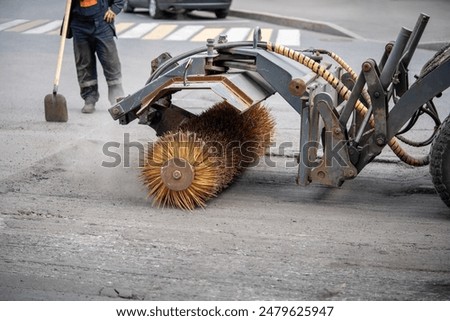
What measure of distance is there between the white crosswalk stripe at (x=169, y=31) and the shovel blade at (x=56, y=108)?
656 centimetres

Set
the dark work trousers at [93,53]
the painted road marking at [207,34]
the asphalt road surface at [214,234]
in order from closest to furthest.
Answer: the asphalt road surface at [214,234] < the dark work trousers at [93,53] < the painted road marking at [207,34]

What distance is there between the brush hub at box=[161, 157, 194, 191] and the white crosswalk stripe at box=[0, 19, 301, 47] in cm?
913

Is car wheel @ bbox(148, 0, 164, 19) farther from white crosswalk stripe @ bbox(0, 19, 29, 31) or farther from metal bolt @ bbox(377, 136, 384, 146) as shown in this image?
metal bolt @ bbox(377, 136, 384, 146)

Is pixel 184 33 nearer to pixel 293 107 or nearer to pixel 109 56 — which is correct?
pixel 109 56

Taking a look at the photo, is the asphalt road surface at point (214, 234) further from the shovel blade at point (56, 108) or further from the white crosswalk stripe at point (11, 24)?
the white crosswalk stripe at point (11, 24)

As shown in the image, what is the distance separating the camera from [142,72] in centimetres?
1127

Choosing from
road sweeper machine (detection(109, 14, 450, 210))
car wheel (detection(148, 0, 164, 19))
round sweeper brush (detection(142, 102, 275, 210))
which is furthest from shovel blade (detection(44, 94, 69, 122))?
car wheel (detection(148, 0, 164, 19))

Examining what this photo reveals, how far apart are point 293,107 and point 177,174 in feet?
2.93

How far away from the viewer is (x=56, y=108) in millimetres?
8312

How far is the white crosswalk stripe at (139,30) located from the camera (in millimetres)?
15180

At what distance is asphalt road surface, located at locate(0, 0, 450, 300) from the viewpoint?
4188mm

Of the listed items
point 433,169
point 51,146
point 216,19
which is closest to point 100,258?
point 433,169

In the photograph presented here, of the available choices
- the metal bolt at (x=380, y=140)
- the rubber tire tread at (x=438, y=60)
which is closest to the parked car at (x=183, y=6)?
the rubber tire tread at (x=438, y=60)

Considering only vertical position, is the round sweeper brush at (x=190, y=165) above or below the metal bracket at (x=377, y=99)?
below
